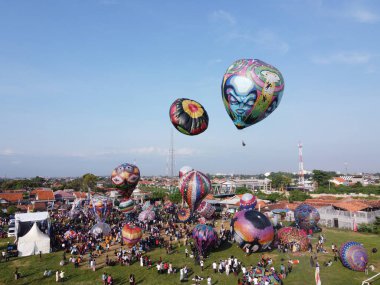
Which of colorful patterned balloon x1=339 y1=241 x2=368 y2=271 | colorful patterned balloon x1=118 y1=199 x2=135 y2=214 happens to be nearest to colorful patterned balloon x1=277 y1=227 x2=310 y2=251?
colorful patterned balloon x1=339 y1=241 x2=368 y2=271

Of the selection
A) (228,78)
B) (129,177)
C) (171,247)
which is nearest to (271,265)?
(171,247)

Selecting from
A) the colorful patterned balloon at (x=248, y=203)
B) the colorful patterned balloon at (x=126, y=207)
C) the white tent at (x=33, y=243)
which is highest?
the colorful patterned balloon at (x=248, y=203)

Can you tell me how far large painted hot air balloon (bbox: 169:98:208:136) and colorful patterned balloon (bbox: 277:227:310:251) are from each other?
9681mm

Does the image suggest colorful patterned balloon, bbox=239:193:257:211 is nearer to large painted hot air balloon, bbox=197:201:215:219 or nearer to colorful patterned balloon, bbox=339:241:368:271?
large painted hot air balloon, bbox=197:201:215:219

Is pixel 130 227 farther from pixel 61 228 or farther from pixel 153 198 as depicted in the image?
pixel 153 198

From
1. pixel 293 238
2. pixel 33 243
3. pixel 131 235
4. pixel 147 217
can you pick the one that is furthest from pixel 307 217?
pixel 33 243

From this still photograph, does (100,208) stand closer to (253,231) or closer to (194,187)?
(194,187)

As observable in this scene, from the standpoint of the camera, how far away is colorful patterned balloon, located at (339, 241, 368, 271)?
17.0 m

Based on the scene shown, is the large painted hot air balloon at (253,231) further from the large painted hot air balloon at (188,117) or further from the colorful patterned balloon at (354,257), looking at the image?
the large painted hot air balloon at (188,117)

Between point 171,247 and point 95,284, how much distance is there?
7372 millimetres

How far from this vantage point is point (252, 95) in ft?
52.5

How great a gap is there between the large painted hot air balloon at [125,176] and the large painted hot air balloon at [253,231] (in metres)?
17.4

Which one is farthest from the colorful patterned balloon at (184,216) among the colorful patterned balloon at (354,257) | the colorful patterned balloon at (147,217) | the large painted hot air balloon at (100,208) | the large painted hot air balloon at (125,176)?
the colorful patterned balloon at (354,257)

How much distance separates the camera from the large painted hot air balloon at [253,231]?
19.6 m
